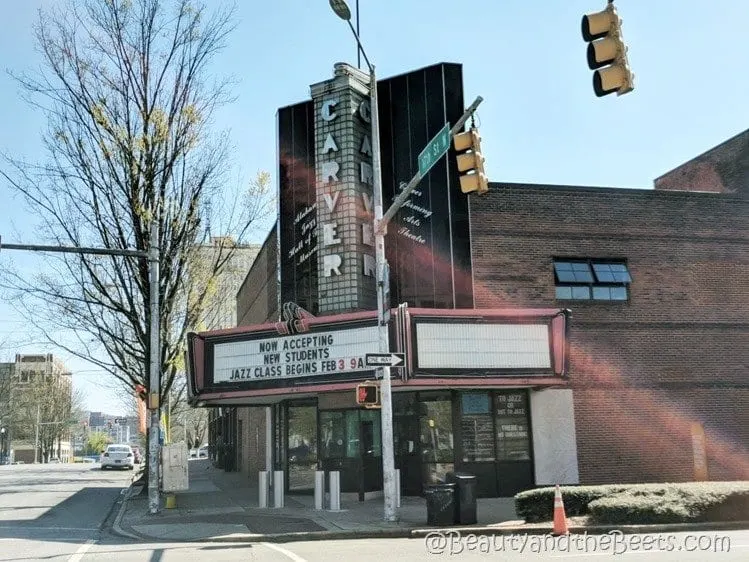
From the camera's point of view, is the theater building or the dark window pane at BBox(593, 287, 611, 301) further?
the dark window pane at BBox(593, 287, 611, 301)

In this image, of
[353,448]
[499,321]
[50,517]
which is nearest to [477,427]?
[499,321]

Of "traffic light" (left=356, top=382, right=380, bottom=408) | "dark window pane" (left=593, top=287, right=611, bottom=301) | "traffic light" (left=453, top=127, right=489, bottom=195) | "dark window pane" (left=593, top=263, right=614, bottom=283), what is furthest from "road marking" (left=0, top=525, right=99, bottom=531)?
"dark window pane" (left=593, top=263, right=614, bottom=283)

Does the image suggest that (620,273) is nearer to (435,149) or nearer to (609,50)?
(435,149)

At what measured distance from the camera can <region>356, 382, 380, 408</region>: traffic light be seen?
576 inches

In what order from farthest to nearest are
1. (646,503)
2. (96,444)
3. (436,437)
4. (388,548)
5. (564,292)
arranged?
(96,444), (564,292), (436,437), (646,503), (388,548)

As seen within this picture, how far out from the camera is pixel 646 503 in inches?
551

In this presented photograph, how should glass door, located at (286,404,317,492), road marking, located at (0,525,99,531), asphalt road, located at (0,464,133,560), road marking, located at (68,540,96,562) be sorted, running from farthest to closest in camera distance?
glass door, located at (286,404,317,492)
road marking, located at (0,525,99,531)
asphalt road, located at (0,464,133,560)
road marking, located at (68,540,96,562)

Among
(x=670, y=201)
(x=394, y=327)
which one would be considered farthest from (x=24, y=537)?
(x=670, y=201)

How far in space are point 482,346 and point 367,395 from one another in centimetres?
461

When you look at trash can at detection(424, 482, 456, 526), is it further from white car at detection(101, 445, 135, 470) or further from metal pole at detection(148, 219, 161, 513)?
white car at detection(101, 445, 135, 470)

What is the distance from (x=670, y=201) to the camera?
73.3 ft

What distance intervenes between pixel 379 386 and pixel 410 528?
306 cm

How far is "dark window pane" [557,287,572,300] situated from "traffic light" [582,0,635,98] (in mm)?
13881

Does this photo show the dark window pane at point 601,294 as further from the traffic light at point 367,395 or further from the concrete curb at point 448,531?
the traffic light at point 367,395
